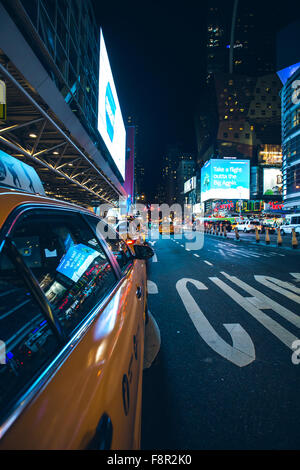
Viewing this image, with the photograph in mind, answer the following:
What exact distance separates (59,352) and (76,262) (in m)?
1.02

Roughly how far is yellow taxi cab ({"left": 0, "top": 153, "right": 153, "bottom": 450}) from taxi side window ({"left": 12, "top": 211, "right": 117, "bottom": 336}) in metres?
0.01

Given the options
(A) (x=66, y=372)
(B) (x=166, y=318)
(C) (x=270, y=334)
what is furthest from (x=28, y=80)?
(C) (x=270, y=334)

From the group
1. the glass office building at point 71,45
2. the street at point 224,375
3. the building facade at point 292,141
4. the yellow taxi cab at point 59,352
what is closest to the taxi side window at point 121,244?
the yellow taxi cab at point 59,352

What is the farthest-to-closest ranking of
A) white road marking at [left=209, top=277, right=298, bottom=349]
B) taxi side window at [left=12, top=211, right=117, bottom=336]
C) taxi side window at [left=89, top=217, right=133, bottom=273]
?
white road marking at [left=209, top=277, right=298, bottom=349] → taxi side window at [left=89, top=217, right=133, bottom=273] → taxi side window at [left=12, top=211, right=117, bottom=336]

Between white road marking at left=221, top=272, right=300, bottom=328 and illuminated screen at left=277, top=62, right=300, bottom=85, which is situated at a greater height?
illuminated screen at left=277, top=62, right=300, bottom=85

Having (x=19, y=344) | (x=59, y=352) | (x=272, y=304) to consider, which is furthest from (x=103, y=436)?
(x=272, y=304)

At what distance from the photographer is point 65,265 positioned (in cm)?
181

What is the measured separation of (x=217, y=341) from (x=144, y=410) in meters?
1.56

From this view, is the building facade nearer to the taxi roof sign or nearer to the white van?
the white van

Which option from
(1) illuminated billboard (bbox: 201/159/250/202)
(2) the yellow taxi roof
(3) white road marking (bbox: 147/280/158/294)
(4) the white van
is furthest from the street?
(1) illuminated billboard (bbox: 201/159/250/202)

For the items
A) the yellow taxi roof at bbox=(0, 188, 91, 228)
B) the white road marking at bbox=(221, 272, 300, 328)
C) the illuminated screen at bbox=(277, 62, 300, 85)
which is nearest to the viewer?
the yellow taxi roof at bbox=(0, 188, 91, 228)

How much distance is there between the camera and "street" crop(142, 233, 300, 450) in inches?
69.4

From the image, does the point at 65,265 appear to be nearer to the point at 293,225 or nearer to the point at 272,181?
the point at 293,225
